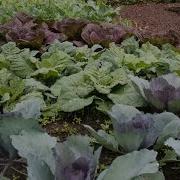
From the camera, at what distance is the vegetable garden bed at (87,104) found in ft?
7.78

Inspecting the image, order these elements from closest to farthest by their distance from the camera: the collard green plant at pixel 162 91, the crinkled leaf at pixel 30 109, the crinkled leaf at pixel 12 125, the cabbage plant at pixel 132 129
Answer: the crinkled leaf at pixel 12 125, the cabbage plant at pixel 132 129, the crinkled leaf at pixel 30 109, the collard green plant at pixel 162 91

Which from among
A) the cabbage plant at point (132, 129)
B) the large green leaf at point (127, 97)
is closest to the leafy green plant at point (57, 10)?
the large green leaf at point (127, 97)

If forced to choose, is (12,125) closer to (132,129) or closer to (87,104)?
(132,129)

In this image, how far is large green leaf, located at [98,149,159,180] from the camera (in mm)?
2309

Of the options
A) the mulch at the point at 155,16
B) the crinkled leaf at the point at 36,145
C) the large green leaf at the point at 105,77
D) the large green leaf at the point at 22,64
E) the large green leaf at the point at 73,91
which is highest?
the crinkled leaf at the point at 36,145

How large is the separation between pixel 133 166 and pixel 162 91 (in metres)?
1.11

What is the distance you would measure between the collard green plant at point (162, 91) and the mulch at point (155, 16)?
455 cm

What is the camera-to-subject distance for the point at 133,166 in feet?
7.66

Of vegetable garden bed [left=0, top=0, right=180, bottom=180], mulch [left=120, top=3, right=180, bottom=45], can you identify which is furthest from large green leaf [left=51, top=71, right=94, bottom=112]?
mulch [left=120, top=3, right=180, bottom=45]

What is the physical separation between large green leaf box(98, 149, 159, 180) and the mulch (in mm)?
5696

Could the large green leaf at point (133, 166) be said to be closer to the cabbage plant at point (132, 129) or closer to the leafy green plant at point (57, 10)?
the cabbage plant at point (132, 129)

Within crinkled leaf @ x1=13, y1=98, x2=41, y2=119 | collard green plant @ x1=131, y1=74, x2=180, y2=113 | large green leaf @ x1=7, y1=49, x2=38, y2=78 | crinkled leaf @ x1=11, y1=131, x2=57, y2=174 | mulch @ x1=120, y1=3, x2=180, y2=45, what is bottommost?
mulch @ x1=120, y1=3, x2=180, y2=45

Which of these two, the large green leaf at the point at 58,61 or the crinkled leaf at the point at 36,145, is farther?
the large green leaf at the point at 58,61

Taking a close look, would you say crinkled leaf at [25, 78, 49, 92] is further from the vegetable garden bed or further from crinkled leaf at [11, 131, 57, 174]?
crinkled leaf at [11, 131, 57, 174]
